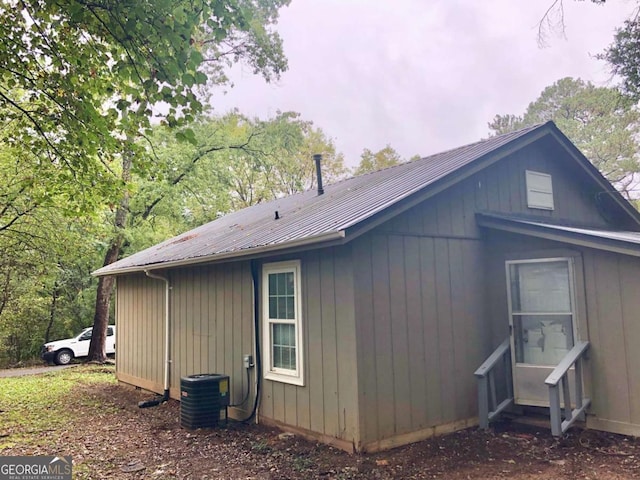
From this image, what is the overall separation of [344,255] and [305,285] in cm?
82

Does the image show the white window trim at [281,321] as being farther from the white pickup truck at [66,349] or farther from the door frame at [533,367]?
the white pickup truck at [66,349]

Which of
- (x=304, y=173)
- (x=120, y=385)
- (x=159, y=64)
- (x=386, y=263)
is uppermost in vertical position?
(x=304, y=173)

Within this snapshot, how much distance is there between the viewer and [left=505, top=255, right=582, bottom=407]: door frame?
19.3ft

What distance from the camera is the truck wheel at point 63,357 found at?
666 inches

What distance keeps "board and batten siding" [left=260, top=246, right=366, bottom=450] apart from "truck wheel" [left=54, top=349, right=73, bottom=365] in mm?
13721

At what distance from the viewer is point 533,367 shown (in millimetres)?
6152

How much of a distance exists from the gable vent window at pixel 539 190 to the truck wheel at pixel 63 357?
16.0 m

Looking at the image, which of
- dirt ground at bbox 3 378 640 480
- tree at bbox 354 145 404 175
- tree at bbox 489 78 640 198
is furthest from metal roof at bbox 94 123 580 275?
tree at bbox 354 145 404 175

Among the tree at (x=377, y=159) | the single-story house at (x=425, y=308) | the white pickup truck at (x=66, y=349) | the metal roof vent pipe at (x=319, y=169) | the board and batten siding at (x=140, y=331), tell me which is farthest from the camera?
the tree at (x=377, y=159)

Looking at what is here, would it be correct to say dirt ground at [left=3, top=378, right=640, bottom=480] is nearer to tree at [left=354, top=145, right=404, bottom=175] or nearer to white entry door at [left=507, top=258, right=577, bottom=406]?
white entry door at [left=507, top=258, right=577, bottom=406]

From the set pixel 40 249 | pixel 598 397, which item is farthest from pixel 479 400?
pixel 40 249

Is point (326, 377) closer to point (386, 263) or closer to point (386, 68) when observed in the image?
point (386, 263)

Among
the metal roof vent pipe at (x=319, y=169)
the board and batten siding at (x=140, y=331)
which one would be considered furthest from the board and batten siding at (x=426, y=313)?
the board and batten siding at (x=140, y=331)

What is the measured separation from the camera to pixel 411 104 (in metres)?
32.5
